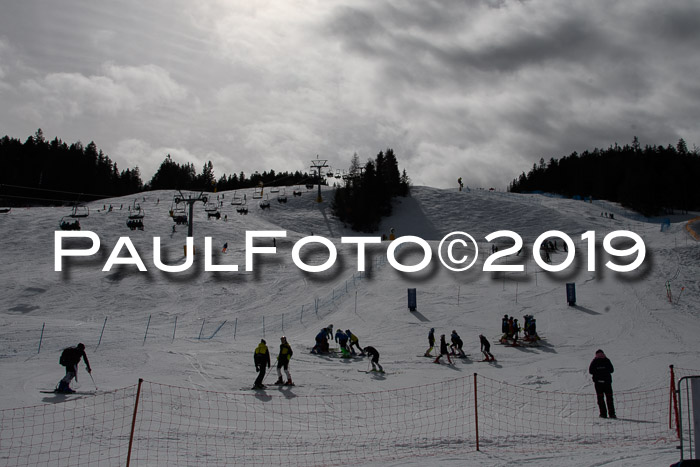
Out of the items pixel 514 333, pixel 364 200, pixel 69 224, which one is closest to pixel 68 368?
pixel 514 333

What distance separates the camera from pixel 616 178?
4013 inches

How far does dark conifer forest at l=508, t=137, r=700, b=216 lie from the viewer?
79688mm

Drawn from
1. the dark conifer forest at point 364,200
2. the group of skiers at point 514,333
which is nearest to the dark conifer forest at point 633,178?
the dark conifer forest at point 364,200

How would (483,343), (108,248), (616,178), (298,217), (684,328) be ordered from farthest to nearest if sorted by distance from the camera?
(616,178), (298,217), (108,248), (684,328), (483,343)

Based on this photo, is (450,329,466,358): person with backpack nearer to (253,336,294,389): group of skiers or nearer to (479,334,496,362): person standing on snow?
(479,334,496,362): person standing on snow

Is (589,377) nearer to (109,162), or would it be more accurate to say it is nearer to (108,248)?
(108,248)

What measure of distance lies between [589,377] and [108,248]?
37275mm

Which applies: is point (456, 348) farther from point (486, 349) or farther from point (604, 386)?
point (604, 386)

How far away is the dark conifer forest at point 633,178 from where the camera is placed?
261 feet

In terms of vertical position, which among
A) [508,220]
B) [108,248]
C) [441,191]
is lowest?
[108,248]

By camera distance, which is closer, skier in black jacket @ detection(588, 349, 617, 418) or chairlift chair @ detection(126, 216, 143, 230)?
skier in black jacket @ detection(588, 349, 617, 418)

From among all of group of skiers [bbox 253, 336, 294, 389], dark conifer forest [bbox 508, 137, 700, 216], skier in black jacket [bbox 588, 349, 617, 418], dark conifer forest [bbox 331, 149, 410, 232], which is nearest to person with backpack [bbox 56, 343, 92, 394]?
group of skiers [bbox 253, 336, 294, 389]

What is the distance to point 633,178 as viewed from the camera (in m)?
80.0

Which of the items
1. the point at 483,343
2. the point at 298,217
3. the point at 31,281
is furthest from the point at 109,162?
the point at 483,343
